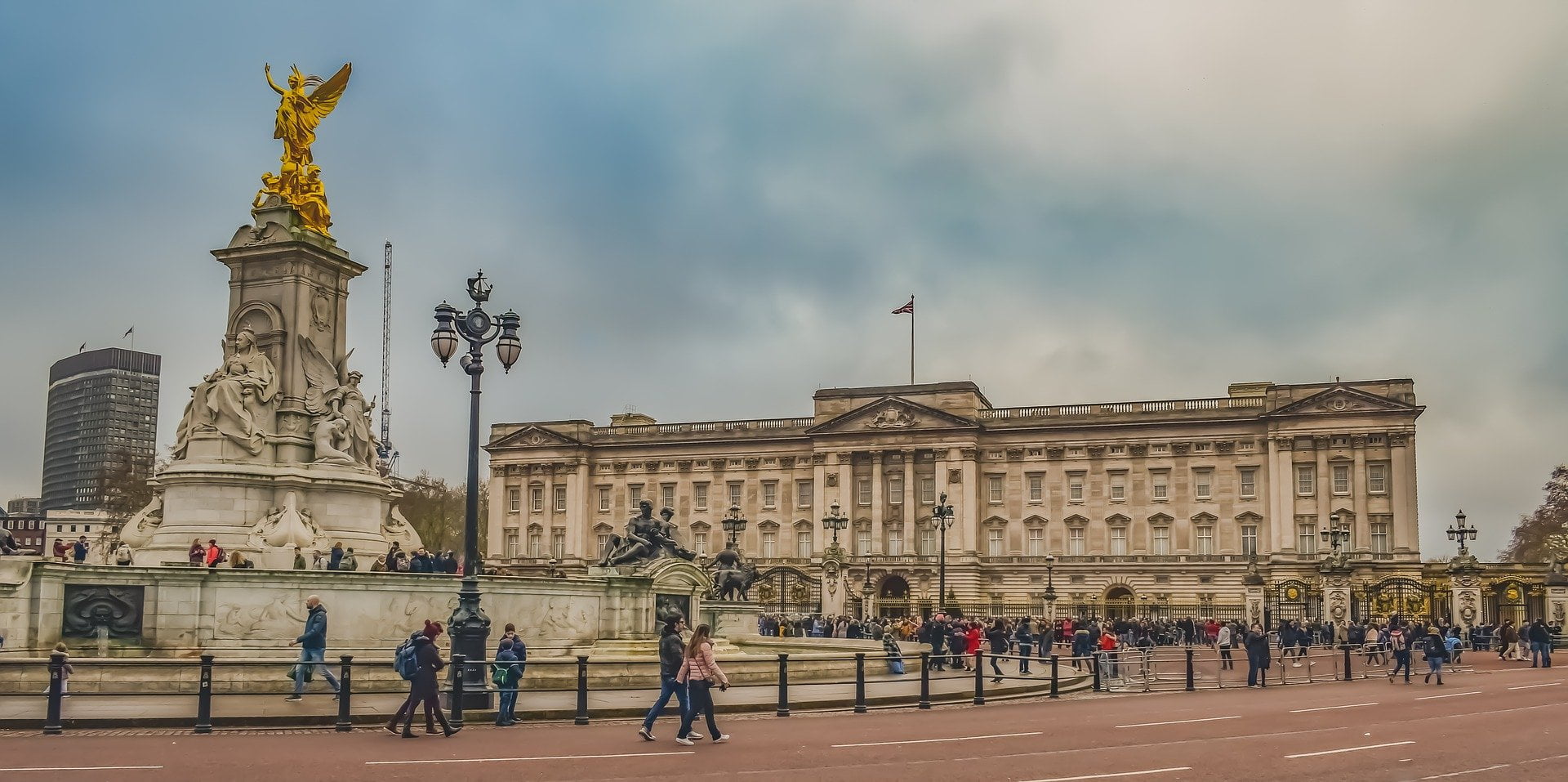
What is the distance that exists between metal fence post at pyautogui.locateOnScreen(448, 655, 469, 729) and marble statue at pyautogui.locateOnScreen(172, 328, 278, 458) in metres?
12.6

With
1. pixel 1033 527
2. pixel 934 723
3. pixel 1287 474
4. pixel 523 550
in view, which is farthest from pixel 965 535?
pixel 934 723

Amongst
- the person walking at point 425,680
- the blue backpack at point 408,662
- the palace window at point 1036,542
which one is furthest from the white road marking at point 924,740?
the palace window at point 1036,542

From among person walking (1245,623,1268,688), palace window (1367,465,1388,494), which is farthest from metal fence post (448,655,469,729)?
palace window (1367,465,1388,494)

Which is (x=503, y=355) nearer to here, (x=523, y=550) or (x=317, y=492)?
(x=317, y=492)

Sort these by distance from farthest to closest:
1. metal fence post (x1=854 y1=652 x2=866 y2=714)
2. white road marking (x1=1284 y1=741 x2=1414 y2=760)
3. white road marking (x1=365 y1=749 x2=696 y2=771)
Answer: metal fence post (x1=854 y1=652 x2=866 y2=714) < white road marking (x1=1284 y1=741 x2=1414 y2=760) < white road marking (x1=365 y1=749 x2=696 y2=771)

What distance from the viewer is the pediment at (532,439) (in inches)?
4021

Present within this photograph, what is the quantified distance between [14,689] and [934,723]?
13056mm

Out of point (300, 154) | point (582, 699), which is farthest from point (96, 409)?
point (582, 699)

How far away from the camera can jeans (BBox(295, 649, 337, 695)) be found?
1885 centimetres

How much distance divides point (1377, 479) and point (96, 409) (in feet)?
500

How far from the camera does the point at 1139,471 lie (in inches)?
3531

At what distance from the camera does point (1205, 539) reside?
8756 centimetres

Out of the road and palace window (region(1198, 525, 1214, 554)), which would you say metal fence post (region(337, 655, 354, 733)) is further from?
palace window (region(1198, 525, 1214, 554))

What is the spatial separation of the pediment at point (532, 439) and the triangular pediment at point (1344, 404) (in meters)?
49.7
